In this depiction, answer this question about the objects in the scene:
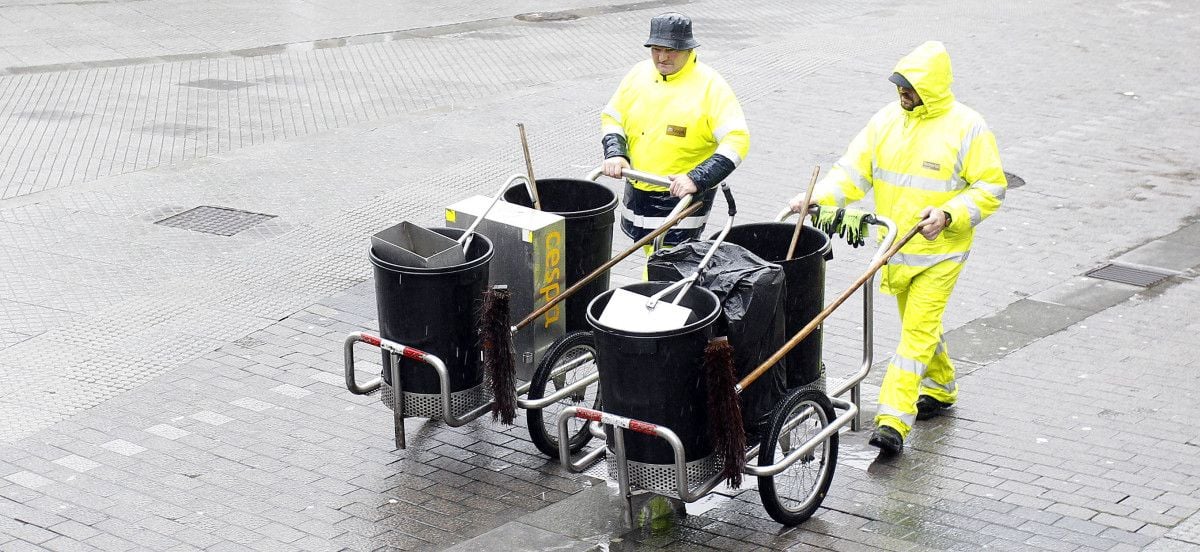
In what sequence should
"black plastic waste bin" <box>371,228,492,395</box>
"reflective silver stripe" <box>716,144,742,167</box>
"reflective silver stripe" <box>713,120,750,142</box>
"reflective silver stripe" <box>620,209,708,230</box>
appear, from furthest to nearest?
"reflective silver stripe" <box>620,209,708,230</box> → "reflective silver stripe" <box>713,120,750,142</box> → "reflective silver stripe" <box>716,144,742,167</box> → "black plastic waste bin" <box>371,228,492,395</box>

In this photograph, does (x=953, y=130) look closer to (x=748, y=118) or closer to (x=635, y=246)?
(x=635, y=246)

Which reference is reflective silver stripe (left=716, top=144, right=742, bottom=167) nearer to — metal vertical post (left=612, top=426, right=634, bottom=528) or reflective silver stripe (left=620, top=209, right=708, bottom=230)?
reflective silver stripe (left=620, top=209, right=708, bottom=230)

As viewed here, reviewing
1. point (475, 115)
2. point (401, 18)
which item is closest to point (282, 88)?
point (475, 115)

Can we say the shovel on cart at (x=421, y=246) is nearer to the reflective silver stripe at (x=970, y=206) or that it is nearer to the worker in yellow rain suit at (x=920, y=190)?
the worker in yellow rain suit at (x=920, y=190)

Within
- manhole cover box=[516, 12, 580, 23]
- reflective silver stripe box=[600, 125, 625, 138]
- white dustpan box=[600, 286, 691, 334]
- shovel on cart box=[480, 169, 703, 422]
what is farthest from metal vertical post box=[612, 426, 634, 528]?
manhole cover box=[516, 12, 580, 23]

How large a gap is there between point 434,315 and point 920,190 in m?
2.29

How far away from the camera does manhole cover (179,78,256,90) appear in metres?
14.3

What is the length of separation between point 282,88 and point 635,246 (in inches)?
350

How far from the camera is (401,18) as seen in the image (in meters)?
18.7

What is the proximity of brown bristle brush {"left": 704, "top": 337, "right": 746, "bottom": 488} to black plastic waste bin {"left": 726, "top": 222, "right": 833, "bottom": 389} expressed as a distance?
0.75m

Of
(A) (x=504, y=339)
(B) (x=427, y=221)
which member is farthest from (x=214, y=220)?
(A) (x=504, y=339)

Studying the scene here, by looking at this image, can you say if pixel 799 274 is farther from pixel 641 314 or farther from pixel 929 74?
pixel 929 74

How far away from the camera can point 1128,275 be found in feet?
29.7

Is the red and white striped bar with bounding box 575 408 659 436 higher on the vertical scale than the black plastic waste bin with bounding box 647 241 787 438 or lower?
lower
